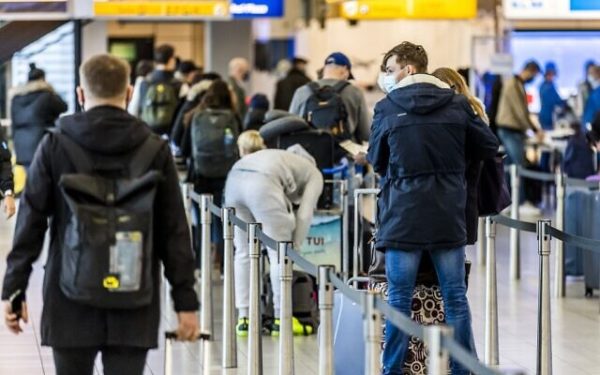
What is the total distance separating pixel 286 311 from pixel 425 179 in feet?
3.63

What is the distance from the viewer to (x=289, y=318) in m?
8.61

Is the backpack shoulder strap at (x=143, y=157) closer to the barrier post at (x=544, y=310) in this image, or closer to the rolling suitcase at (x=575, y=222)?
the barrier post at (x=544, y=310)

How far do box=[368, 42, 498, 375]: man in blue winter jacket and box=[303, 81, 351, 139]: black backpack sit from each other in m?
4.76

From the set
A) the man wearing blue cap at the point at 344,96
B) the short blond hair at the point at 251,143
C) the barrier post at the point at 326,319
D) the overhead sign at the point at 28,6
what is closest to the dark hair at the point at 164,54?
the overhead sign at the point at 28,6

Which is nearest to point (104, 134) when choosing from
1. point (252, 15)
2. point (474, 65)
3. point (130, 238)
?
point (130, 238)

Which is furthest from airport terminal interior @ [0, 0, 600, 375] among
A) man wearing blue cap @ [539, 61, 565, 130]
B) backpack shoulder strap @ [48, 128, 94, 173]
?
man wearing blue cap @ [539, 61, 565, 130]

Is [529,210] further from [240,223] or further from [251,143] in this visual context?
[240,223]

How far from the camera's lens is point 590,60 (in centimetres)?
2719

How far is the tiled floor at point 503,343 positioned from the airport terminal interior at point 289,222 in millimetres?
33

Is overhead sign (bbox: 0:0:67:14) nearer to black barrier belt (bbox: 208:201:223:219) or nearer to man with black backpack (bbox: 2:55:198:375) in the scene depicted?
black barrier belt (bbox: 208:201:223:219)

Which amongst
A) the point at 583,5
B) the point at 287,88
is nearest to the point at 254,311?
the point at 583,5

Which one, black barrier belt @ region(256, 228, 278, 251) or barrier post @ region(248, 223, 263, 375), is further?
barrier post @ region(248, 223, 263, 375)

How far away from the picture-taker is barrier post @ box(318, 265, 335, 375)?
24.7 feet

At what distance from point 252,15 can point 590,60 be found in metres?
9.72
